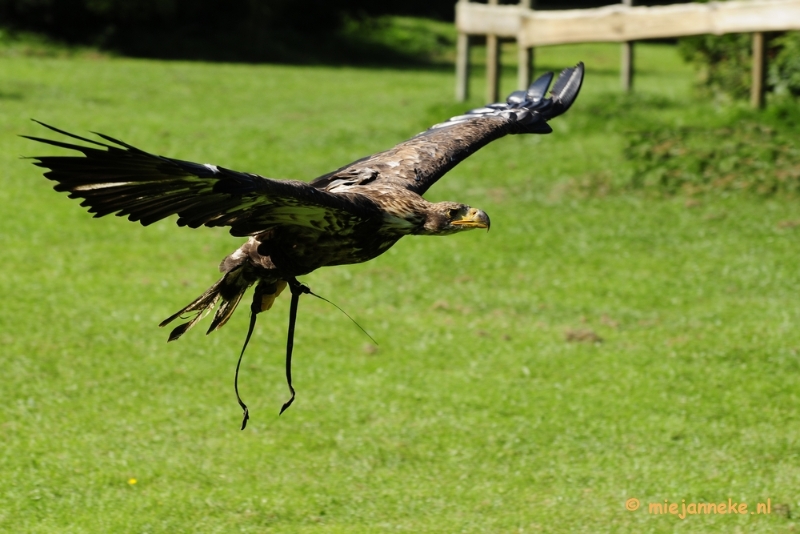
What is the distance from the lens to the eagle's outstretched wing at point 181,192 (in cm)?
443

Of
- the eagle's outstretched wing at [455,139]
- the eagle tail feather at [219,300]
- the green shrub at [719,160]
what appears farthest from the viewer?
the green shrub at [719,160]

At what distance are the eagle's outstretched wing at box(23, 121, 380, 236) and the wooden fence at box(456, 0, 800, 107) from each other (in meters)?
9.24

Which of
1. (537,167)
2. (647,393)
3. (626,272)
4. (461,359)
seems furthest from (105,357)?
(537,167)

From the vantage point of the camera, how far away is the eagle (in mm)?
4492

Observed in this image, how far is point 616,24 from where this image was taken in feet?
48.1

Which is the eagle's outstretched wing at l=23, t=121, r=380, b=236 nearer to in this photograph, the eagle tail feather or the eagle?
the eagle

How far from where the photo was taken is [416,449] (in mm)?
7457

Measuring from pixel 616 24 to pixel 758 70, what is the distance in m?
1.85

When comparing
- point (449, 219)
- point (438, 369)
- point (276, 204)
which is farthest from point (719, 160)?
point (276, 204)

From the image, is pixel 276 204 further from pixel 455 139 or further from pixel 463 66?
pixel 463 66

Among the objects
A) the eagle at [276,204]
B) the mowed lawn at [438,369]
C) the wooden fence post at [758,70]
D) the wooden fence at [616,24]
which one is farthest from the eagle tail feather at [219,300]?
the wooden fence post at [758,70]

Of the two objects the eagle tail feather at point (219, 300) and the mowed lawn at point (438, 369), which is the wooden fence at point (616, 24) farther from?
the eagle tail feather at point (219, 300)

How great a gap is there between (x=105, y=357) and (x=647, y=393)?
4.06 metres

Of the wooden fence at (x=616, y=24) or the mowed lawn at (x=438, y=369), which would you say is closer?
the mowed lawn at (x=438, y=369)
